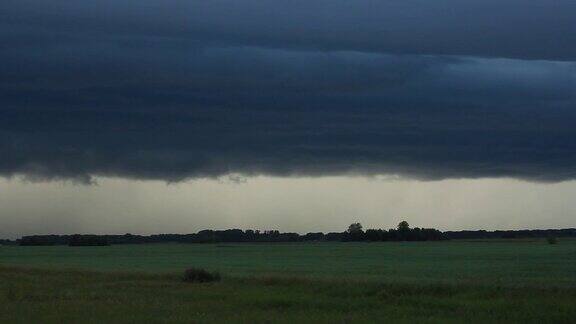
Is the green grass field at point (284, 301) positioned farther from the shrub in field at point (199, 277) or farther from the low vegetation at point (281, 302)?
the shrub in field at point (199, 277)

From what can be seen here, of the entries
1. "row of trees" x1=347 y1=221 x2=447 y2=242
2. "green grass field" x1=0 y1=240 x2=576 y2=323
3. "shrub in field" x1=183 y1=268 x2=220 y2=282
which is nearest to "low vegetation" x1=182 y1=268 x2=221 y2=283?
"shrub in field" x1=183 y1=268 x2=220 y2=282

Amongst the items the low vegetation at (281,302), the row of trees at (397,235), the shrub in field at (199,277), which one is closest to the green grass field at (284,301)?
the low vegetation at (281,302)

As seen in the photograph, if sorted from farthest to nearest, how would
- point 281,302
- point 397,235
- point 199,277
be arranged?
point 397,235 < point 199,277 < point 281,302

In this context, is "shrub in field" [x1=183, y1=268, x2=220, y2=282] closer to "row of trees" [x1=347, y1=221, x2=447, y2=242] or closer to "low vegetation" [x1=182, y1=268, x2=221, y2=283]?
"low vegetation" [x1=182, y1=268, x2=221, y2=283]

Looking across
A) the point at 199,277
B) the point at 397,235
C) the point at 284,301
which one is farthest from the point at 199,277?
the point at 397,235

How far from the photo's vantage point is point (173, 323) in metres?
23.0

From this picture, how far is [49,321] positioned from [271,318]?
594 centimetres

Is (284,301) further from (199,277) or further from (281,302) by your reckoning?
(199,277)

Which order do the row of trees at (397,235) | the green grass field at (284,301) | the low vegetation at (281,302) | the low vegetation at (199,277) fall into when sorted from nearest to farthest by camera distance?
the low vegetation at (281,302) < the green grass field at (284,301) < the low vegetation at (199,277) < the row of trees at (397,235)

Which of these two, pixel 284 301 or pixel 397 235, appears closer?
pixel 284 301

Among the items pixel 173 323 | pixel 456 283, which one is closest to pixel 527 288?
pixel 456 283

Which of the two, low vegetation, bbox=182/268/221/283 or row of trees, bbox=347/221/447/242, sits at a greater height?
row of trees, bbox=347/221/447/242

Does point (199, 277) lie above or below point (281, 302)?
above

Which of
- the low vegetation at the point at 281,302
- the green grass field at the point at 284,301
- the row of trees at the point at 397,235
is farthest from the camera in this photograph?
the row of trees at the point at 397,235
